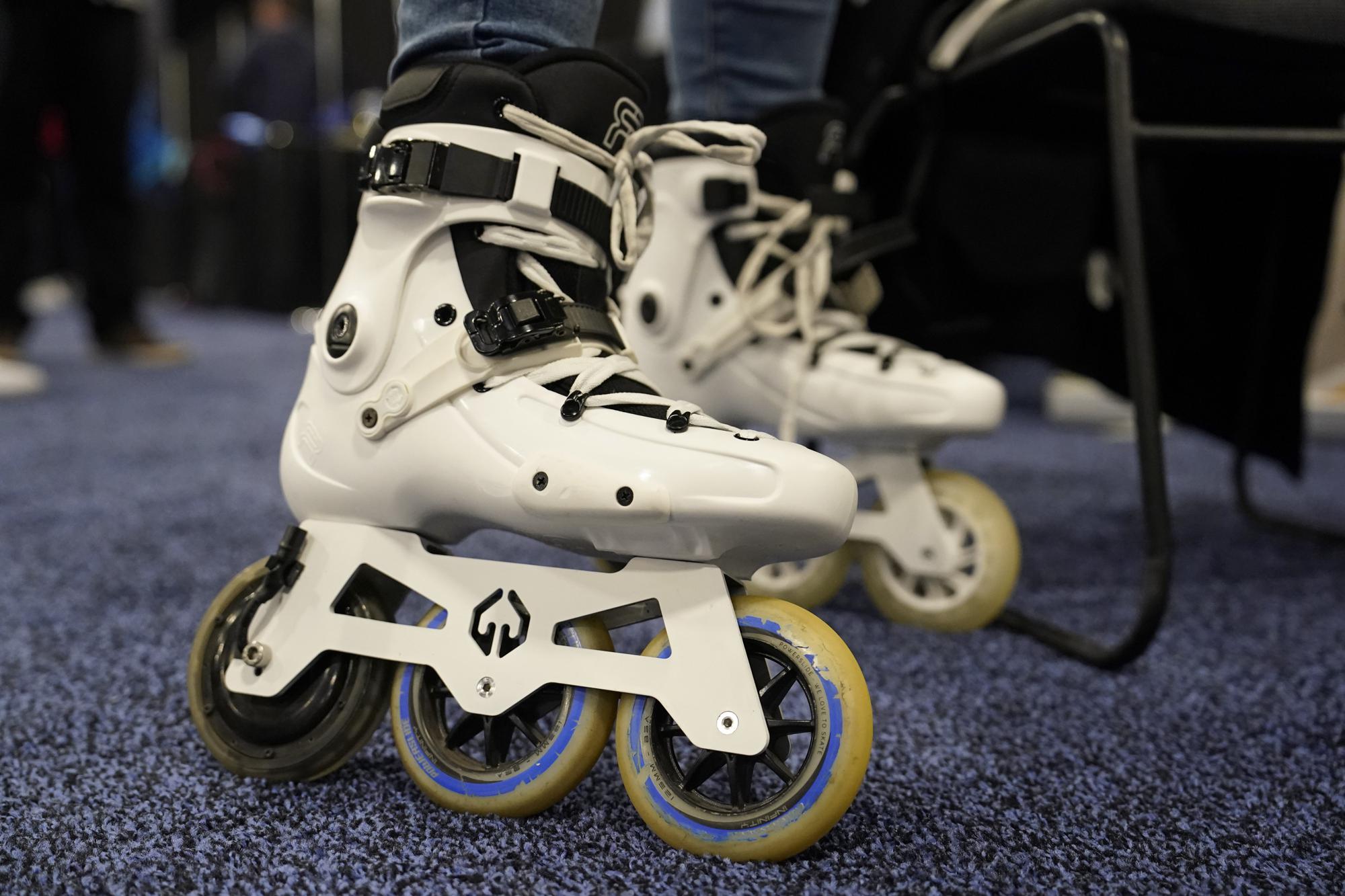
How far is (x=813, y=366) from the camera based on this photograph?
827mm

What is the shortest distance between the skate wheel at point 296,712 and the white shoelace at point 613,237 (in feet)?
0.52

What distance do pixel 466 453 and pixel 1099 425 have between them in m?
1.70

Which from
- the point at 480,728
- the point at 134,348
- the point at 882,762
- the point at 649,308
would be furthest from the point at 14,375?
the point at 882,762

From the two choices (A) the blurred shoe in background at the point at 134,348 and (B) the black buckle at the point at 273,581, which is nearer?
(B) the black buckle at the point at 273,581

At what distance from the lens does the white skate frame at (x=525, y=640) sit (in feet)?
1.51

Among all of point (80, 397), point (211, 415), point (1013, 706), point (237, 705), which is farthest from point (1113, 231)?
point (80, 397)

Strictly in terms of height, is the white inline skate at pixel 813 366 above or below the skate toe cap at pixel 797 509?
below

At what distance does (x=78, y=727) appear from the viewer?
59 centimetres

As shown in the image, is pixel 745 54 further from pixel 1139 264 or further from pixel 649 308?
pixel 1139 264

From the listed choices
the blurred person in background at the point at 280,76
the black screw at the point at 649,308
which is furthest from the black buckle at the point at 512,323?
the blurred person in background at the point at 280,76

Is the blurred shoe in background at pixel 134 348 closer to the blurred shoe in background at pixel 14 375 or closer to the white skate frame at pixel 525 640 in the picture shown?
the blurred shoe in background at pixel 14 375

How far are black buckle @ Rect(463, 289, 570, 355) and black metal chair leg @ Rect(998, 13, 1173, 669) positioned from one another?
0.39m

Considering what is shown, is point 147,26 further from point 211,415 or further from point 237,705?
point 237,705

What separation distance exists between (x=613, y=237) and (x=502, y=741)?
27 cm
